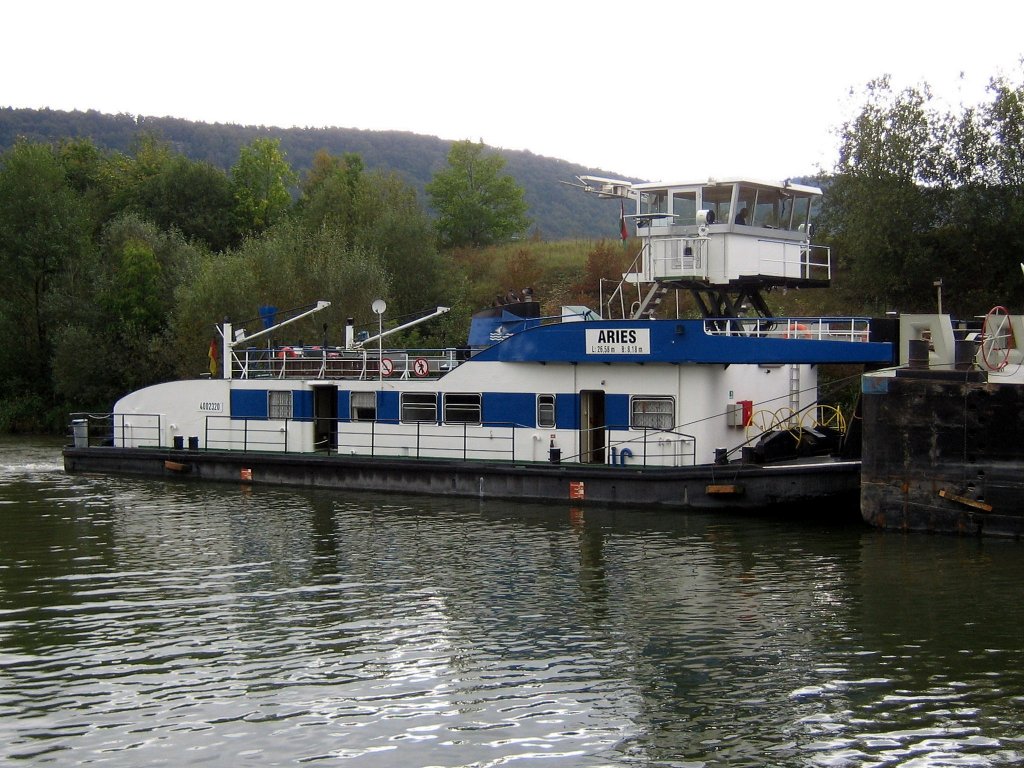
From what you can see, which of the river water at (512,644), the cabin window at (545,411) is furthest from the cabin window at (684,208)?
the river water at (512,644)

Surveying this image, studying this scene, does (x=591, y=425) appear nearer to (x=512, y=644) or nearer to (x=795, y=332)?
(x=795, y=332)

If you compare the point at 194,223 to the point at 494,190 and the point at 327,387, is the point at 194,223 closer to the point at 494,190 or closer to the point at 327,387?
the point at 494,190

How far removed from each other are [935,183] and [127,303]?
3151cm

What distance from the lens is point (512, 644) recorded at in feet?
41.7

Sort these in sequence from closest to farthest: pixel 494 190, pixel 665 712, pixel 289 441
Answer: pixel 665 712
pixel 289 441
pixel 494 190

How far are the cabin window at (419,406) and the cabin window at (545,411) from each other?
2622 mm

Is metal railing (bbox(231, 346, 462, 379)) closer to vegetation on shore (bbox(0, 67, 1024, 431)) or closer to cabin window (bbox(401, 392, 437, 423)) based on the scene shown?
cabin window (bbox(401, 392, 437, 423))

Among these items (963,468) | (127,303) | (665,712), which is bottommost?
(665,712)

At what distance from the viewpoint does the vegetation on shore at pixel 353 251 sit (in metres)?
34.5

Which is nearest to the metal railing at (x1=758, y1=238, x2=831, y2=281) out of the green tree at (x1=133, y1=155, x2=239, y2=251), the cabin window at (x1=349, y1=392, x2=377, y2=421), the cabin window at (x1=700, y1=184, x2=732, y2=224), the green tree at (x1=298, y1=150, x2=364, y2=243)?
the cabin window at (x1=700, y1=184, x2=732, y2=224)

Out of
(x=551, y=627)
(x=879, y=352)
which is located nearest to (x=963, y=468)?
(x=879, y=352)

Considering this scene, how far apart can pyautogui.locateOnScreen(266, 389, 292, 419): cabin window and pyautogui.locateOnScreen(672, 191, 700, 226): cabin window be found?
9927 millimetres

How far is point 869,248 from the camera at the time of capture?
3481 cm

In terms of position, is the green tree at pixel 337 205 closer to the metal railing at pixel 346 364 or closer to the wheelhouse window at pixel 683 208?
the metal railing at pixel 346 364
